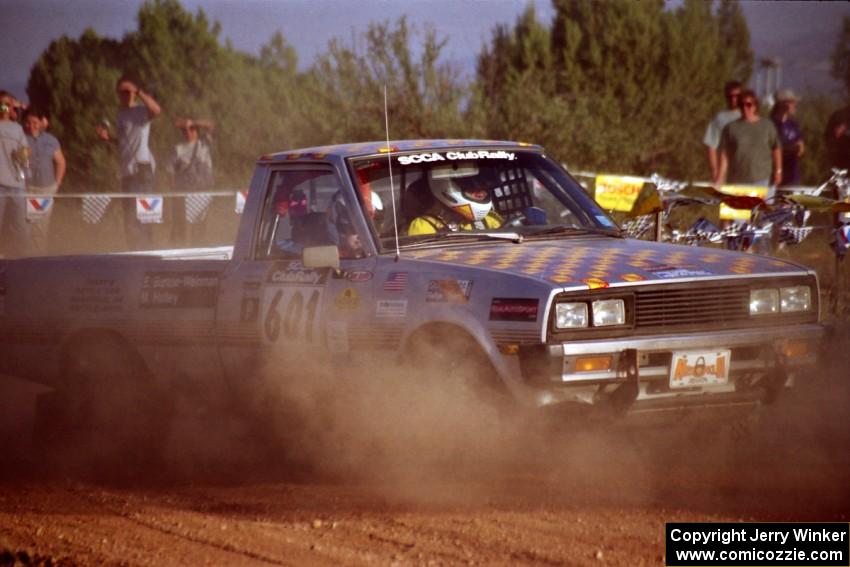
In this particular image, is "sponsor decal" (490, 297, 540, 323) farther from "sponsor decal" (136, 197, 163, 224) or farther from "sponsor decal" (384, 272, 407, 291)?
"sponsor decal" (136, 197, 163, 224)

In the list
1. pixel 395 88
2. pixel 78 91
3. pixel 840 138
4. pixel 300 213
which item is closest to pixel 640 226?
pixel 300 213

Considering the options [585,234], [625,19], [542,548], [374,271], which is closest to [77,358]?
[374,271]

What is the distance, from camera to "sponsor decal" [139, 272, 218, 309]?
741cm

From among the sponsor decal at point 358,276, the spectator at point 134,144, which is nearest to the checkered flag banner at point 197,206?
the spectator at point 134,144

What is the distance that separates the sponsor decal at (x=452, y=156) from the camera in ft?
23.9

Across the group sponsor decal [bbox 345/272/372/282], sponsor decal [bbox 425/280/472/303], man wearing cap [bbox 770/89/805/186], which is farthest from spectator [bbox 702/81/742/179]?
sponsor decal [bbox 425/280/472/303]

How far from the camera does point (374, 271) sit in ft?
22.1

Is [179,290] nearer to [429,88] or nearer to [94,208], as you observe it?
[94,208]

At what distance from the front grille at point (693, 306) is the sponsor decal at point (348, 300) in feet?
4.78

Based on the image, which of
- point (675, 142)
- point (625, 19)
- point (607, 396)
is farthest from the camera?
point (625, 19)

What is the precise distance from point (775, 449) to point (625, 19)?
78.9 ft

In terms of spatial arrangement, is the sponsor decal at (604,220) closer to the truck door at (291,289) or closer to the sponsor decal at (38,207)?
the truck door at (291,289)

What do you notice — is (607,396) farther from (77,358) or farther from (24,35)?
(24,35)

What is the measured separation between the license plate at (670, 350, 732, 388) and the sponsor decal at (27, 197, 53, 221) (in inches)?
412
